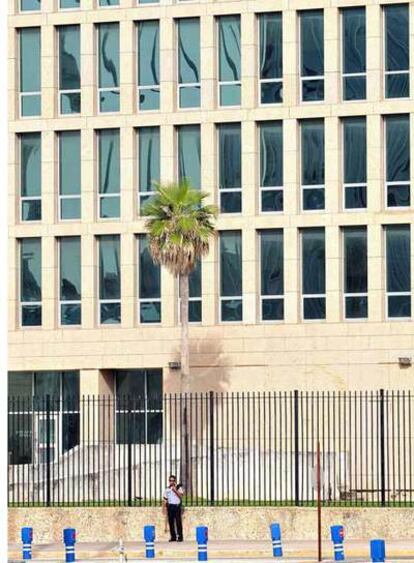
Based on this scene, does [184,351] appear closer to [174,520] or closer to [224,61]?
[224,61]

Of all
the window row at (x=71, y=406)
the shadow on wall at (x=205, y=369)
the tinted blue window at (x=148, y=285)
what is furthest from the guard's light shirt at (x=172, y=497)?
the tinted blue window at (x=148, y=285)

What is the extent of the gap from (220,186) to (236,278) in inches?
121

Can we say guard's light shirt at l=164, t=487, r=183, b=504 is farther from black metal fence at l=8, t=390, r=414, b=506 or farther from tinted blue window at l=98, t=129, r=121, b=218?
tinted blue window at l=98, t=129, r=121, b=218

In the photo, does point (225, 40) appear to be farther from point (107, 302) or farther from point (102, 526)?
point (102, 526)

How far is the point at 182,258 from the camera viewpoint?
57.4m

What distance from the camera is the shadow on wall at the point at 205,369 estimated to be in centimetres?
6362

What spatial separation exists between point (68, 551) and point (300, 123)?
85.5ft

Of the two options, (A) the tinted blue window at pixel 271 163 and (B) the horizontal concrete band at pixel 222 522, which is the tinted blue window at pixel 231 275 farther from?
(B) the horizontal concrete band at pixel 222 522

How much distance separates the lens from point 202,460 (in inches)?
2141

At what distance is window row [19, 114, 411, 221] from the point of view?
206 feet

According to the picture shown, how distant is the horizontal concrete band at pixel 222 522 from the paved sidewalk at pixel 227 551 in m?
0.81

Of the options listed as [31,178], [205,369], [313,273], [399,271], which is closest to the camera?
[399,271]

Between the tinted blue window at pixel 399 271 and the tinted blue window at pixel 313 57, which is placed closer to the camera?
the tinted blue window at pixel 399 271

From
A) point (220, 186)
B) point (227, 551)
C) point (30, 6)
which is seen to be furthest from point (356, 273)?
point (227, 551)
